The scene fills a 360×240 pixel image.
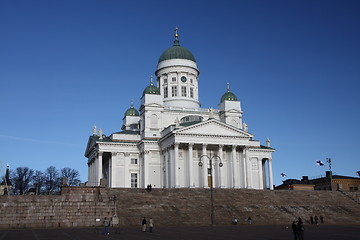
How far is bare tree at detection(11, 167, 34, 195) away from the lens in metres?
107

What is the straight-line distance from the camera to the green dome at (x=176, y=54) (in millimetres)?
84062

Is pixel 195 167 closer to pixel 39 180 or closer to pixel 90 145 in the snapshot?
pixel 90 145

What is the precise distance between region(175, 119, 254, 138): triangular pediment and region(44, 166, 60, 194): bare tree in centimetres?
5784

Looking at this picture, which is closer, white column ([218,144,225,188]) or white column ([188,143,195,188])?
white column ([188,143,195,188])

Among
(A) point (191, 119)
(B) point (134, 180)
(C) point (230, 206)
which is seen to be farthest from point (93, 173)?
(C) point (230, 206)

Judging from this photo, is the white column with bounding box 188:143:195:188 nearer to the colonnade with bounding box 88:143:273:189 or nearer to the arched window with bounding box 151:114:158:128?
the colonnade with bounding box 88:143:273:189

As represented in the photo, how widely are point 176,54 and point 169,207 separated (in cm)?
4145

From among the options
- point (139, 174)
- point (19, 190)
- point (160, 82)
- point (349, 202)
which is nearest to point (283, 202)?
point (349, 202)

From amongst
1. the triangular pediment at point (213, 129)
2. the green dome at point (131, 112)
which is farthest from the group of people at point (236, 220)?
the green dome at point (131, 112)

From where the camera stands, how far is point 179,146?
68125mm

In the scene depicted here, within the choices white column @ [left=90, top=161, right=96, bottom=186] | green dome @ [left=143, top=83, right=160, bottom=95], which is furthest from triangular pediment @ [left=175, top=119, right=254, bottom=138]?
white column @ [left=90, top=161, right=96, bottom=186]

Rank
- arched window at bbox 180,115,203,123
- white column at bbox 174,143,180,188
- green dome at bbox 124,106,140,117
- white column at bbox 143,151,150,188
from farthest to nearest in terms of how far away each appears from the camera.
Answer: green dome at bbox 124,106,140,117 < arched window at bbox 180,115,203,123 < white column at bbox 143,151,150,188 < white column at bbox 174,143,180,188

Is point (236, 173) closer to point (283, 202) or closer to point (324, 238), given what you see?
point (283, 202)

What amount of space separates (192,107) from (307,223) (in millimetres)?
36306
